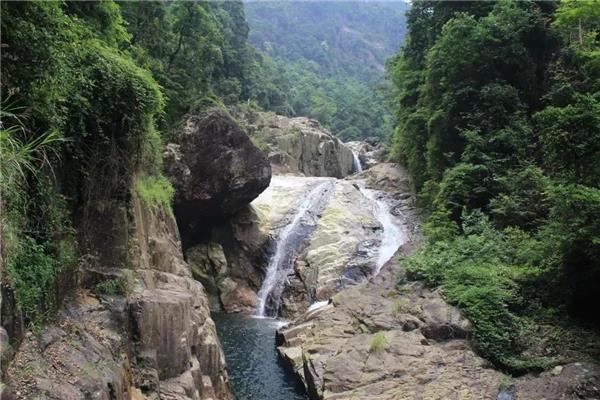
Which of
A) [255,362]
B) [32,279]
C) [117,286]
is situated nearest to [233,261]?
[255,362]

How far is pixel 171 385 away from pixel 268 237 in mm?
16043

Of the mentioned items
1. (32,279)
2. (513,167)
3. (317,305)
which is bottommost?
(317,305)

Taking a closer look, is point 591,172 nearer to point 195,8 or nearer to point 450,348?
point 450,348

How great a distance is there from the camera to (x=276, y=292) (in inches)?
941

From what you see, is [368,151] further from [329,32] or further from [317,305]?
[329,32]

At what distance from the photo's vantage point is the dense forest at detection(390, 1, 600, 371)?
11.1 m

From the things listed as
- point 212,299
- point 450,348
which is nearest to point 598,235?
point 450,348

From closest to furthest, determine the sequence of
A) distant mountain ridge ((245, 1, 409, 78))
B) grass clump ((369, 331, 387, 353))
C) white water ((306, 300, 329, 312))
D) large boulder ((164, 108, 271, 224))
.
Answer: grass clump ((369, 331, 387, 353)) → white water ((306, 300, 329, 312)) → large boulder ((164, 108, 271, 224)) → distant mountain ridge ((245, 1, 409, 78))

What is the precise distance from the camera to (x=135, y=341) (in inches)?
403

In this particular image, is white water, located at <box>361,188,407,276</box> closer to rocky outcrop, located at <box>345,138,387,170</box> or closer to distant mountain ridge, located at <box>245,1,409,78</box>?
rocky outcrop, located at <box>345,138,387,170</box>

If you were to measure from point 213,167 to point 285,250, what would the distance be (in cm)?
566

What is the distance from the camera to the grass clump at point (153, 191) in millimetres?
13547

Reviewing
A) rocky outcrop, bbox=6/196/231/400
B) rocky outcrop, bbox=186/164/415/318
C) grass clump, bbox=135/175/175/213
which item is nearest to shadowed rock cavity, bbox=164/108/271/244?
rocky outcrop, bbox=186/164/415/318

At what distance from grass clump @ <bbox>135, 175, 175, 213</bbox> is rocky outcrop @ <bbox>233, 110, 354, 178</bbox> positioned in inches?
928
